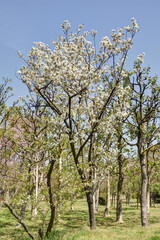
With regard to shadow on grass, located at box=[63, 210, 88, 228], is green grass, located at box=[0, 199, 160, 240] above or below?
above

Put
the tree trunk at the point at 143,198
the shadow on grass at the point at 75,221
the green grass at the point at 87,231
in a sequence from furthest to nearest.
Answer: the shadow on grass at the point at 75,221 → the tree trunk at the point at 143,198 → the green grass at the point at 87,231

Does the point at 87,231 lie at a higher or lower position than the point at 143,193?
lower

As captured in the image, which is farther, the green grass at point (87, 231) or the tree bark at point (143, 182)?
the tree bark at point (143, 182)

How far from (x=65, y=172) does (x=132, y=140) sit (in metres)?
11.9

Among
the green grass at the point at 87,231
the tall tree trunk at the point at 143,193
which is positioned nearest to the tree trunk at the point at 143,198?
the tall tree trunk at the point at 143,193

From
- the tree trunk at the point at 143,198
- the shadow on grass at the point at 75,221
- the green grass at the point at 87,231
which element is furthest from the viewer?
the shadow on grass at the point at 75,221

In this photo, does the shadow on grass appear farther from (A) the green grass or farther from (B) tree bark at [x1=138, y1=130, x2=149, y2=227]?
(B) tree bark at [x1=138, y1=130, x2=149, y2=227]

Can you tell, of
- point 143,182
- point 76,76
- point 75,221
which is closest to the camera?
point 76,76

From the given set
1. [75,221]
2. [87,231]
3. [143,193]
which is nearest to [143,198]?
[143,193]

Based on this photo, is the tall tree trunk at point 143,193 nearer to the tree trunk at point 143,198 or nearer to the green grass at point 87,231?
the tree trunk at point 143,198

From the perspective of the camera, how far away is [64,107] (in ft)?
43.9

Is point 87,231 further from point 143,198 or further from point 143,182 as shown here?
point 143,182

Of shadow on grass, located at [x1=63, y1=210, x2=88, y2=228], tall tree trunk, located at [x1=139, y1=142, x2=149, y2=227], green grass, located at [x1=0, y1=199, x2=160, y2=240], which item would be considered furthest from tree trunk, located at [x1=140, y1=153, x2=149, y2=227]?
Result: shadow on grass, located at [x1=63, y1=210, x2=88, y2=228]

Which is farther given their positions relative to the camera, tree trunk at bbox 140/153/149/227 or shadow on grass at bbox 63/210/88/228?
shadow on grass at bbox 63/210/88/228
